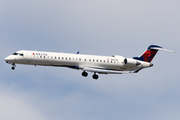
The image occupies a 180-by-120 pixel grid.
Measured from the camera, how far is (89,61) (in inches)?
2379

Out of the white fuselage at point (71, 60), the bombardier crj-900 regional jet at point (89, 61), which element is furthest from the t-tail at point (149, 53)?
the white fuselage at point (71, 60)

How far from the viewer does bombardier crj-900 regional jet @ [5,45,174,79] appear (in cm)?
5744

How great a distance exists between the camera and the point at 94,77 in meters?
61.6

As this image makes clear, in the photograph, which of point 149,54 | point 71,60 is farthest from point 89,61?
point 149,54

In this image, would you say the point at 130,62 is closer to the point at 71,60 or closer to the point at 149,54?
the point at 149,54

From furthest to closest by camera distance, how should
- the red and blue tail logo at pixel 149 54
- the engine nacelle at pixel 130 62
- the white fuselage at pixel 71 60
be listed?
the red and blue tail logo at pixel 149 54, the engine nacelle at pixel 130 62, the white fuselage at pixel 71 60

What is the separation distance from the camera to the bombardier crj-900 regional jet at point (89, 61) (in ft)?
188

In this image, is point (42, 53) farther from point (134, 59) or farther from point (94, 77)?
point (134, 59)

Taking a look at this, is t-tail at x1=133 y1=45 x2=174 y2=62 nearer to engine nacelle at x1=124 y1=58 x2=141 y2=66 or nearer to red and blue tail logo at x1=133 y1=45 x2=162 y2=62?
red and blue tail logo at x1=133 y1=45 x2=162 y2=62

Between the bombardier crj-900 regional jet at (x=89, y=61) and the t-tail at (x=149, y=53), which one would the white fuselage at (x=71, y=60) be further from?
the t-tail at (x=149, y=53)

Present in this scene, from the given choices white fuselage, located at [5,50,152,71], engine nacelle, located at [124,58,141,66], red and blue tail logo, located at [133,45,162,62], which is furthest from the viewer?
red and blue tail logo, located at [133,45,162,62]

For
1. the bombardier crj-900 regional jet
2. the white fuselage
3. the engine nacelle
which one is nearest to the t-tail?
the bombardier crj-900 regional jet

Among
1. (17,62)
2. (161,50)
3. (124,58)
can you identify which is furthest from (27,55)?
(161,50)

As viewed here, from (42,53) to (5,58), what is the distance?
5211 millimetres
